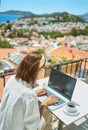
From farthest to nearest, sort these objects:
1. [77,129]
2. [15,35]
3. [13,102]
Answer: [15,35], [77,129], [13,102]

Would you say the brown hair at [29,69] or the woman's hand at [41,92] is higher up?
the brown hair at [29,69]

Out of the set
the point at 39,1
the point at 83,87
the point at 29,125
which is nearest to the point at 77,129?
the point at 83,87

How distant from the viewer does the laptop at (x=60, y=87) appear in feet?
5.26

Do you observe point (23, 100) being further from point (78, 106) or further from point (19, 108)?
point (78, 106)

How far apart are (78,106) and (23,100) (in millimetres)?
642

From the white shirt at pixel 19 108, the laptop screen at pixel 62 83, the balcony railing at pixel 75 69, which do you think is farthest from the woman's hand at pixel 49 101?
the balcony railing at pixel 75 69

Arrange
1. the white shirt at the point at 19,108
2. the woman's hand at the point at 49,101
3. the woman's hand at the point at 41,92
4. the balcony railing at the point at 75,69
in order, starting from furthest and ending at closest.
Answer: the balcony railing at the point at 75,69 → the woman's hand at the point at 41,92 → the woman's hand at the point at 49,101 → the white shirt at the point at 19,108

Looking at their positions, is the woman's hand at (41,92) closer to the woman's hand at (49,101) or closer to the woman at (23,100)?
the woman's hand at (49,101)

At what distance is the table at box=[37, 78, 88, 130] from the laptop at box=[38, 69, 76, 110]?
0.27 feet

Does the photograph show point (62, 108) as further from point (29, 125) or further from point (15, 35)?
point (15, 35)

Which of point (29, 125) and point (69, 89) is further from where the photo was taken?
point (69, 89)

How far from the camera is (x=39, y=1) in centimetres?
1585

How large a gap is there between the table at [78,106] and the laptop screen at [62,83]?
0.11m

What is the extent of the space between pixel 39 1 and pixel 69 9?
9.75ft
